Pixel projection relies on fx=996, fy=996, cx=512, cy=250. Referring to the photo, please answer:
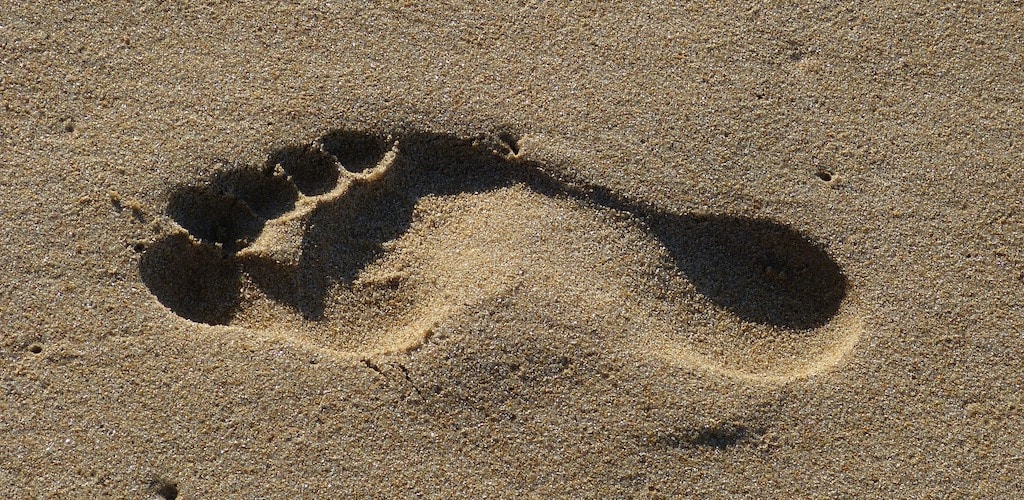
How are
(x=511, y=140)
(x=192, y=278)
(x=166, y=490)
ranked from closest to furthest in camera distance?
1. (x=166, y=490)
2. (x=192, y=278)
3. (x=511, y=140)

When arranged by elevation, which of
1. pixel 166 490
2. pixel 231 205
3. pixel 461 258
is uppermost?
pixel 231 205

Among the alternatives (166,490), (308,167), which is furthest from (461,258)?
(166,490)

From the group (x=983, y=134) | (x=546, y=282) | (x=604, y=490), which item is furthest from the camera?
(x=983, y=134)

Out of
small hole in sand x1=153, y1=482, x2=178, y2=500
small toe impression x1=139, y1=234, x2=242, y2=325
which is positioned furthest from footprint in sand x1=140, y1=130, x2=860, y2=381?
small hole in sand x1=153, y1=482, x2=178, y2=500

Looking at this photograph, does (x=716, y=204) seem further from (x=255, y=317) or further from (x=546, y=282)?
(x=255, y=317)

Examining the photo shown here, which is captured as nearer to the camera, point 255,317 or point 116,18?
point 255,317

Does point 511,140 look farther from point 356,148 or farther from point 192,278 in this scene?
point 192,278

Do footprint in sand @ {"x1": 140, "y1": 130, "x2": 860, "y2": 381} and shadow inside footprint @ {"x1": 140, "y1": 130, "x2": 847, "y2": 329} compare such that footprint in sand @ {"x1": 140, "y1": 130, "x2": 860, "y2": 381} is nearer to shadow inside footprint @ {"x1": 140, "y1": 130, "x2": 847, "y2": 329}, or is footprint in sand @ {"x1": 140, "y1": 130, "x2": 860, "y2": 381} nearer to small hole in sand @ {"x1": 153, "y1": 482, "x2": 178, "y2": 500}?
shadow inside footprint @ {"x1": 140, "y1": 130, "x2": 847, "y2": 329}

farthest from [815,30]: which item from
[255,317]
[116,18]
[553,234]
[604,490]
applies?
[116,18]
